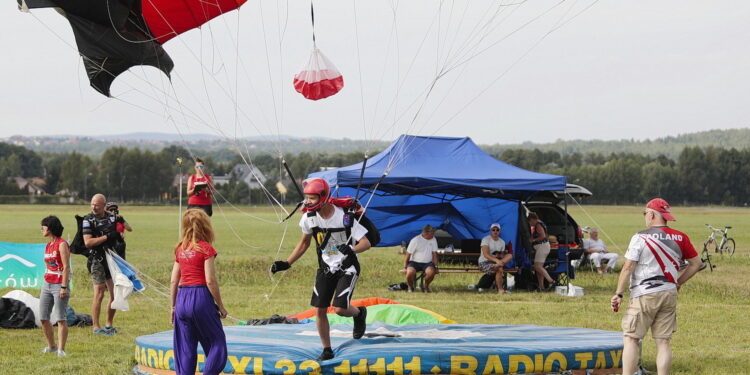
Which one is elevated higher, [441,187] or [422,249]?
[441,187]

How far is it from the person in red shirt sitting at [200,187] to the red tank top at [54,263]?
212cm

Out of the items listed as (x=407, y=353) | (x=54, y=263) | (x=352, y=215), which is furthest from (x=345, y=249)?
(x=54, y=263)

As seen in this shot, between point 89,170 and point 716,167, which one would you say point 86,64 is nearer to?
point 716,167

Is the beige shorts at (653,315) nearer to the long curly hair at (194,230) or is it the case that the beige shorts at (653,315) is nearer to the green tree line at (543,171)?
the long curly hair at (194,230)

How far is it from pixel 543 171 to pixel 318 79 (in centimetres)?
7957

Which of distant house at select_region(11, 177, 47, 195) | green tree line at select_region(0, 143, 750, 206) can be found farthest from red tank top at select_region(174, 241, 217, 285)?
distant house at select_region(11, 177, 47, 195)

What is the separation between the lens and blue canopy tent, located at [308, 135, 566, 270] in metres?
12.6

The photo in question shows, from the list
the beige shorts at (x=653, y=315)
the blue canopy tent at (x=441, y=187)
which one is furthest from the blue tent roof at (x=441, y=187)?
the beige shorts at (x=653, y=315)

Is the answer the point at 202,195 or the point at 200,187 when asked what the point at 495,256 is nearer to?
the point at 202,195

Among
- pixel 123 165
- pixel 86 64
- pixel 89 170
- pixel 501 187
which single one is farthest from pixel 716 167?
pixel 86 64

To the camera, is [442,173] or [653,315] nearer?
[653,315]

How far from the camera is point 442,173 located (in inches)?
505

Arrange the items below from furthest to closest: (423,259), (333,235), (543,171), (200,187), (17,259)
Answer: (543,171) → (423,259) → (17,259) → (200,187) → (333,235)

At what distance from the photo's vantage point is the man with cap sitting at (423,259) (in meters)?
13.1
